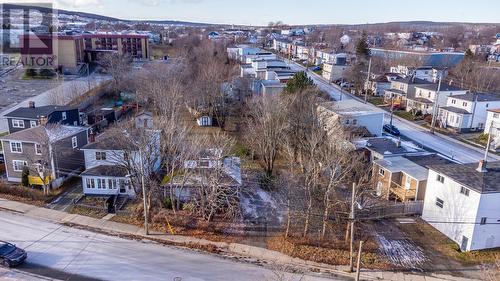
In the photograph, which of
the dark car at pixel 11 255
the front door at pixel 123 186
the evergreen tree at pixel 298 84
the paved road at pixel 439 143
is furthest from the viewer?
the evergreen tree at pixel 298 84

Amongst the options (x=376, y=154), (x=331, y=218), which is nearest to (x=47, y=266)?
(x=331, y=218)

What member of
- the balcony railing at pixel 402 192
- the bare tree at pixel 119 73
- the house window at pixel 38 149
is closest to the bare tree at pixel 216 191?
the balcony railing at pixel 402 192

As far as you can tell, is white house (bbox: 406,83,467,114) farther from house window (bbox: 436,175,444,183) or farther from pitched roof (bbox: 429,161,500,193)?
house window (bbox: 436,175,444,183)

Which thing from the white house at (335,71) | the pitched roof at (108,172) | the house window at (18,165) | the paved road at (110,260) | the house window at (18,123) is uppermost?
the white house at (335,71)

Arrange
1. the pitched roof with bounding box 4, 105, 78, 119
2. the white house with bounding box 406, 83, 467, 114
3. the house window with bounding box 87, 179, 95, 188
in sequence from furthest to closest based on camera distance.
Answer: the white house with bounding box 406, 83, 467, 114 < the pitched roof with bounding box 4, 105, 78, 119 < the house window with bounding box 87, 179, 95, 188

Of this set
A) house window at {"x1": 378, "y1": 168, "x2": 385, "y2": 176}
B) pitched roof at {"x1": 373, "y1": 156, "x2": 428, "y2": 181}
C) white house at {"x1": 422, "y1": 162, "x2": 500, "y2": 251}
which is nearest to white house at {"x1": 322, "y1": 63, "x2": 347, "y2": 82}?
pitched roof at {"x1": 373, "y1": 156, "x2": 428, "y2": 181}

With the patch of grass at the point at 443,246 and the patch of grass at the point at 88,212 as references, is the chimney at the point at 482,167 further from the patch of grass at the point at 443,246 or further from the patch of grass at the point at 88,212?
the patch of grass at the point at 88,212

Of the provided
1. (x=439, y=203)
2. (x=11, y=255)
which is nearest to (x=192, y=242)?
(x=11, y=255)
